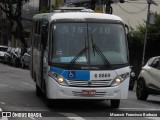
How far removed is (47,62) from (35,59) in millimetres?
3597

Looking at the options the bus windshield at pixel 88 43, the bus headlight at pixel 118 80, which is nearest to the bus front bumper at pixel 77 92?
the bus headlight at pixel 118 80

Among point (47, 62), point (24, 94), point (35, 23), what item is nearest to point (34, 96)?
point (24, 94)

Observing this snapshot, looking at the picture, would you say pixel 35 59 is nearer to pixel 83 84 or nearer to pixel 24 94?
pixel 24 94

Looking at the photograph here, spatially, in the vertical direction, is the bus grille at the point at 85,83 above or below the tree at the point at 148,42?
above

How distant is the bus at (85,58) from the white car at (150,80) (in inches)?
106

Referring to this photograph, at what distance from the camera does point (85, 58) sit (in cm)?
1395

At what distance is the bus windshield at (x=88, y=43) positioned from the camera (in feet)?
45.8

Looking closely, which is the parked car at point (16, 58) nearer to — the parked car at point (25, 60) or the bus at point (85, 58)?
the parked car at point (25, 60)

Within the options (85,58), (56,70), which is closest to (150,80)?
(85,58)

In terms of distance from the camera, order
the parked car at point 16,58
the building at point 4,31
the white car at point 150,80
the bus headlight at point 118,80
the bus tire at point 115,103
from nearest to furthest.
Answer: the bus headlight at point 118,80, the bus tire at point 115,103, the white car at point 150,80, the parked car at point 16,58, the building at point 4,31

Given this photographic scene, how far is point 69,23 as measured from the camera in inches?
567

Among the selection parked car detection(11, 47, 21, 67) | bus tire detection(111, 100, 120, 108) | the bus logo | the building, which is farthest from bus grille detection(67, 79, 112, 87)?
the building

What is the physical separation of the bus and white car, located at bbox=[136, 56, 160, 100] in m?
2.69

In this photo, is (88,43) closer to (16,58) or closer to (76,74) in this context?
(76,74)
